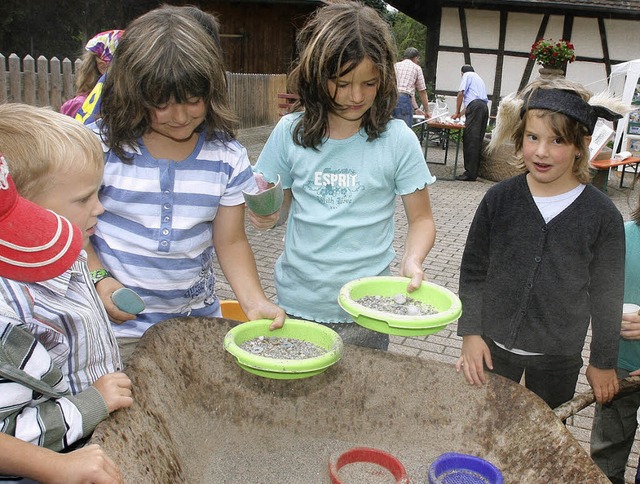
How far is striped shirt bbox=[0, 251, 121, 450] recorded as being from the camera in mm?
1074

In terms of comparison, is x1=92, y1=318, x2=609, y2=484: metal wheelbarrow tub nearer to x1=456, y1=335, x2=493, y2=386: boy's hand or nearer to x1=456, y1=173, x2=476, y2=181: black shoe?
x1=456, y1=335, x2=493, y2=386: boy's hand

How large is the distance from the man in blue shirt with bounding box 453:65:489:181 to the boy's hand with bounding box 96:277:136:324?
8.36m

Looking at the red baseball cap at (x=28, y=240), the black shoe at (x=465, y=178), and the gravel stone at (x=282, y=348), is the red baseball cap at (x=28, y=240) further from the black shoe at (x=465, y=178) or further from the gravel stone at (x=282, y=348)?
the black shoe at (x=465, y=178)

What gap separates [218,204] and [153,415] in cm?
59

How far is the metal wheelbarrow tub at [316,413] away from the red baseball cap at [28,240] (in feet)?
1.72

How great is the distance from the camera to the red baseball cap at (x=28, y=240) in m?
1.04

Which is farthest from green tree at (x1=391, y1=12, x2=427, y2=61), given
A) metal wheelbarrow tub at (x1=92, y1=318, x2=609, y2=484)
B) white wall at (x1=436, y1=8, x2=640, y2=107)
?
metal wheelbarrow tub at (x1=92, y1=318, x2=609, y2=484)

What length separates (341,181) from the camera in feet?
6.33

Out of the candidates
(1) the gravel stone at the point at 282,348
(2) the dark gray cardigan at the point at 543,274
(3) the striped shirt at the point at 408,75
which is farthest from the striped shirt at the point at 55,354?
(3) the striped shirt at the point at 408,75

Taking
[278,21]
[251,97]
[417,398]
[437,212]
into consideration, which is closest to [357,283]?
[417,398]

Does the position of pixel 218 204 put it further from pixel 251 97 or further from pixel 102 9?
pixel 102 9

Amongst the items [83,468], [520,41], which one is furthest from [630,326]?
[520,41]

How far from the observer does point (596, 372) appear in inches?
73.1

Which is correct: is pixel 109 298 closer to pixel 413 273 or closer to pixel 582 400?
pixel 413 273
